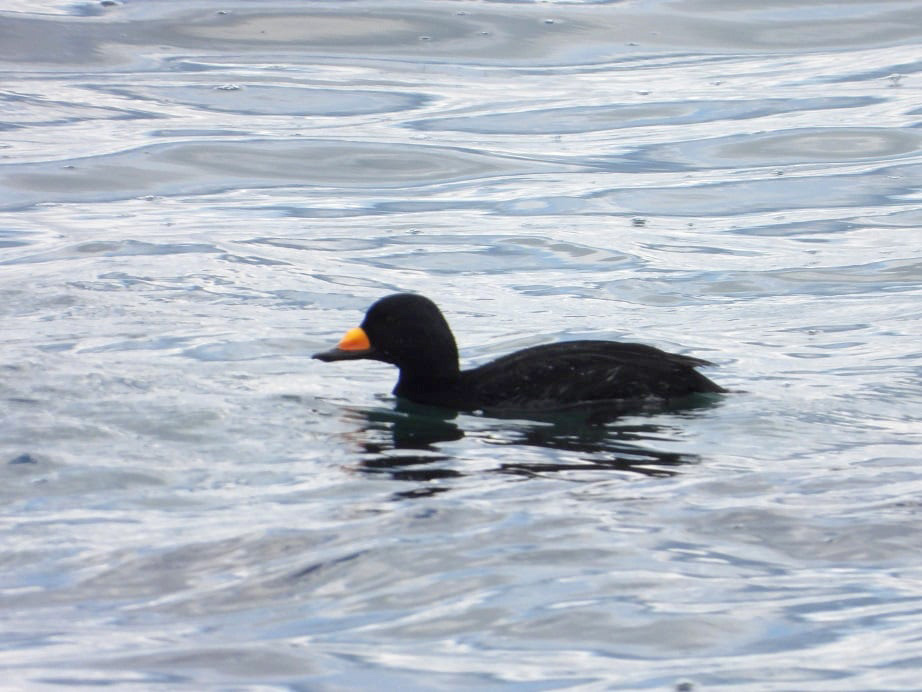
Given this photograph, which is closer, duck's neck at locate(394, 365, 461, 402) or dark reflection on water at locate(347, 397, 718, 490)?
dark reflection on water at locate(347, 397, 718, 490)

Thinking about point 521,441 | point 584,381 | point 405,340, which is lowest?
point 521,441

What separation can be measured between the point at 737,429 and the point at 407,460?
63.2 inches

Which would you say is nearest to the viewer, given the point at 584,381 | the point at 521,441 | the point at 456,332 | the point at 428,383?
the point at 521,441

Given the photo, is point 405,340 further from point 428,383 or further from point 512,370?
point 512,370

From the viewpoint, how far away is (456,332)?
1089 cm

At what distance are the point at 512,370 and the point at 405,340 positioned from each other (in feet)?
1.97

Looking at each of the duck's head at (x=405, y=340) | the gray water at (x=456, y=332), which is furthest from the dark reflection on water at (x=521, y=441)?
the duck's head at (x=405, y=340)

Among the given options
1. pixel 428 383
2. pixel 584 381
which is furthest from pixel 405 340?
pixel 584 381

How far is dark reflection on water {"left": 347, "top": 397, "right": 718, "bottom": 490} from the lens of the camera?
7223 millimetres

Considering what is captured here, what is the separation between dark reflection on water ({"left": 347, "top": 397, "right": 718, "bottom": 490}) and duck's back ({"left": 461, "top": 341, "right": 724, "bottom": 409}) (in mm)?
98

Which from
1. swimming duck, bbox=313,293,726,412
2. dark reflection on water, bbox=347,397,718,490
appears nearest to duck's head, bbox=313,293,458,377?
swimming duck, bbox=313,293,726,412

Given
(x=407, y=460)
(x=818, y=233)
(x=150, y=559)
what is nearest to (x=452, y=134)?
(x=818, y=233)

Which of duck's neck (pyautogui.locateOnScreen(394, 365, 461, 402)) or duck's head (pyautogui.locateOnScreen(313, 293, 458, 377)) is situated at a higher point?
duck's head (pyautogui.locateOnScreen(313, 293, 458, 377))

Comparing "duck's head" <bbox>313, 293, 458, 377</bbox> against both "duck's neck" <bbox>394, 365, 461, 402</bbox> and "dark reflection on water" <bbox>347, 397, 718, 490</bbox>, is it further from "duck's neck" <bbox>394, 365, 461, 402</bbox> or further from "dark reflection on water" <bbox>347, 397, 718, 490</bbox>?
"dark reflection on water" <bbox>347, 397, 718, 490</bbox>
